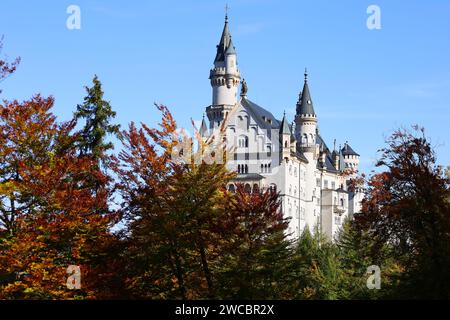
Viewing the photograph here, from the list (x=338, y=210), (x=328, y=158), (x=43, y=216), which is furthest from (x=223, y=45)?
(x=43, y=216)

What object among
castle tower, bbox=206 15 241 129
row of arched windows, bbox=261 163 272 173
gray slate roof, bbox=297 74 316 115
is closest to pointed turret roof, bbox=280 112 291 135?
row of arched windows, bbox=261 163 272 173

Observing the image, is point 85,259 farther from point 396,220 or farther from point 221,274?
point 396,220

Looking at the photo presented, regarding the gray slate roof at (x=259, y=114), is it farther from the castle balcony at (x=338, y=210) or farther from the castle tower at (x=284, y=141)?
the castle balcony at (x=338, y=210)

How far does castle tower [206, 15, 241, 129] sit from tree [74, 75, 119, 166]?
2898 inches

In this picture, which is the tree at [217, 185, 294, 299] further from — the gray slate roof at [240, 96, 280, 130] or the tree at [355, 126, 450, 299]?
the gray slate roof at [240, 96, 280, 130]

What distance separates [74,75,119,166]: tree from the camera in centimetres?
4141

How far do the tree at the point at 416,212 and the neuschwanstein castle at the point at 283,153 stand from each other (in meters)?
69.5

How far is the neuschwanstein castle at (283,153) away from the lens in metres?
109

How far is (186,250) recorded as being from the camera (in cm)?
2792

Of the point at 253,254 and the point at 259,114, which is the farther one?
the point at 259,114

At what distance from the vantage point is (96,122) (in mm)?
41625

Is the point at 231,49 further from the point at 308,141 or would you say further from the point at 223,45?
the point at 308,141

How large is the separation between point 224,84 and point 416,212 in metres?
90.8

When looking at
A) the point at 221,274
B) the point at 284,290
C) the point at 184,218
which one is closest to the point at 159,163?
the point at 184,218
